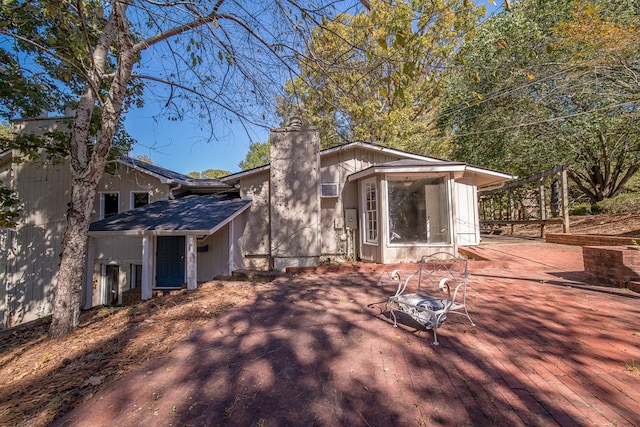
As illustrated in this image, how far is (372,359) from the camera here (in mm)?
2908

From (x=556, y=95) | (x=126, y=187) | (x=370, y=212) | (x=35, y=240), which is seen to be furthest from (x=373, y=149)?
(x=35, y=240)

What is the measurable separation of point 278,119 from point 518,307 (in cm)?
502

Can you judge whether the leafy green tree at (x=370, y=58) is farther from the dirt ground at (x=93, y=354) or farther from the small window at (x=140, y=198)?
the small window at (x=140, y=198)

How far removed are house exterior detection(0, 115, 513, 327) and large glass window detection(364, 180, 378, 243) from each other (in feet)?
0.15

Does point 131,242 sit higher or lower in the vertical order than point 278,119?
lower

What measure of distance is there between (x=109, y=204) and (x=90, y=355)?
9.23 metres

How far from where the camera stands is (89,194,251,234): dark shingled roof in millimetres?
7203

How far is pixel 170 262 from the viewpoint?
957 cm

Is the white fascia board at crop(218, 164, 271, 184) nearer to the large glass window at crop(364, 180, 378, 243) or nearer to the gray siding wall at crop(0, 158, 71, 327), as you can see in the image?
the large glass window at crop(364, 180, 378, 243)

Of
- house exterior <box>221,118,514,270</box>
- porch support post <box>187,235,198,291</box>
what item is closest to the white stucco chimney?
house exterior <box>221,118,514,270</box>

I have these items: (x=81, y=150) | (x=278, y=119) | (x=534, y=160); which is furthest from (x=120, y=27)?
(x=534, y=160)

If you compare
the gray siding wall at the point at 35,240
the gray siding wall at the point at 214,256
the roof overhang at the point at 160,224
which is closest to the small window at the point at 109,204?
the gray siding wall at the point at 35,240

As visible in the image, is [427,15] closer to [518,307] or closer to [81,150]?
[518,307]

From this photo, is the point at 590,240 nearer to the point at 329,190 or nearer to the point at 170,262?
the point at 329,190
